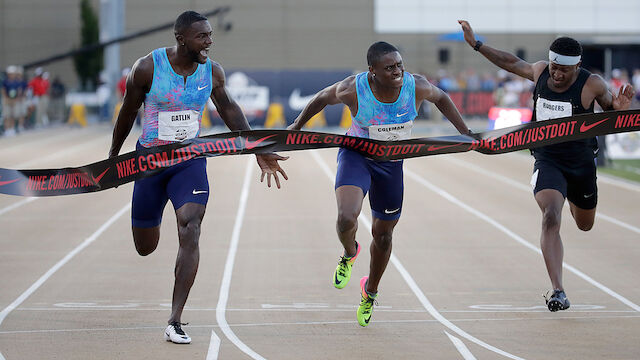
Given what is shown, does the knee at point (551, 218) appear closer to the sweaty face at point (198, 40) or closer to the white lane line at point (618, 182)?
the sweaty face at point (198, 40)

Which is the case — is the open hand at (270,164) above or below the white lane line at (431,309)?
above

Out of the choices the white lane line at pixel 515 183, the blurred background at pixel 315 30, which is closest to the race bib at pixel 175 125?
the white lane line at pixel 515 183

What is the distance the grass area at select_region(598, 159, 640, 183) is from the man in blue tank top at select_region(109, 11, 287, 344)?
1379 centimetres

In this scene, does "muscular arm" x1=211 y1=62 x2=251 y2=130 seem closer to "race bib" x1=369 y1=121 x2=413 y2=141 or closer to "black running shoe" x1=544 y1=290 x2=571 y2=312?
"race bib" x1=369 y1=121 x2=413 y2=141

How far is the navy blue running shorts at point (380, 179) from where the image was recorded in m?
7.44

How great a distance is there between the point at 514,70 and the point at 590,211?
1.30 meters

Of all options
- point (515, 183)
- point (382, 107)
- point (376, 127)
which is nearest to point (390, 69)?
point (382, 107)

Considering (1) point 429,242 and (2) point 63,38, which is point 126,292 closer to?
(1) point 429,242

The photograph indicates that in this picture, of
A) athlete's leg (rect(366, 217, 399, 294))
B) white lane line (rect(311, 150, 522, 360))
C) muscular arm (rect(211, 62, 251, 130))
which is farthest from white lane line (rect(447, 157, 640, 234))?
muscular arm (rect(211, 62, 251, 130))

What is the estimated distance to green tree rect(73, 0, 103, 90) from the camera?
4828 cm

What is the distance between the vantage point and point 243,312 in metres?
8.06

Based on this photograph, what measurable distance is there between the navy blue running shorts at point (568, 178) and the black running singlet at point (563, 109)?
56mm

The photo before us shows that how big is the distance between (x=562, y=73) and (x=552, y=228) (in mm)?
1218

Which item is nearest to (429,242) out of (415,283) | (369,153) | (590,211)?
(415,283)
